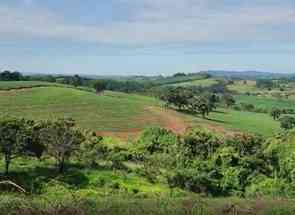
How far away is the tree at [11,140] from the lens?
123ft

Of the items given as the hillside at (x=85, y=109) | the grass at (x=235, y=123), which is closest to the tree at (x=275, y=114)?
the grass at (x=235, y=123)

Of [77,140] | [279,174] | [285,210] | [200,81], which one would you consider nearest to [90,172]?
[77,140]

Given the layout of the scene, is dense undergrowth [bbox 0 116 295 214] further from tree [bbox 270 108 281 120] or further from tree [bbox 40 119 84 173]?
tree [bbox 270 108 281 120]

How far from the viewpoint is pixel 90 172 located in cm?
3822

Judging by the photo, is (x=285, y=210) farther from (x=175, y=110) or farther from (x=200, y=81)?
(x=200, y=81)

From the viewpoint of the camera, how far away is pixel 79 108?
2985 inches

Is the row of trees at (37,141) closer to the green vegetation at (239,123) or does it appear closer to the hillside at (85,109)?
the hillside at (85,109)

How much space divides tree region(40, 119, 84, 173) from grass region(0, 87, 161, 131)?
917 inches

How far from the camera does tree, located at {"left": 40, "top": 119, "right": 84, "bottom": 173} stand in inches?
1535

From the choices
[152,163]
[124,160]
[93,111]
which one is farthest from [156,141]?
[93,111]

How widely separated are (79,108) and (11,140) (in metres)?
38.3

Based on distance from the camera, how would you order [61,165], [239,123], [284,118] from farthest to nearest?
[284,118] < [239,123] < [61,165]

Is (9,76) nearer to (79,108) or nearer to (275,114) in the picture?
(79,108)

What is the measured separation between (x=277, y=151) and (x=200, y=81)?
159 metres
